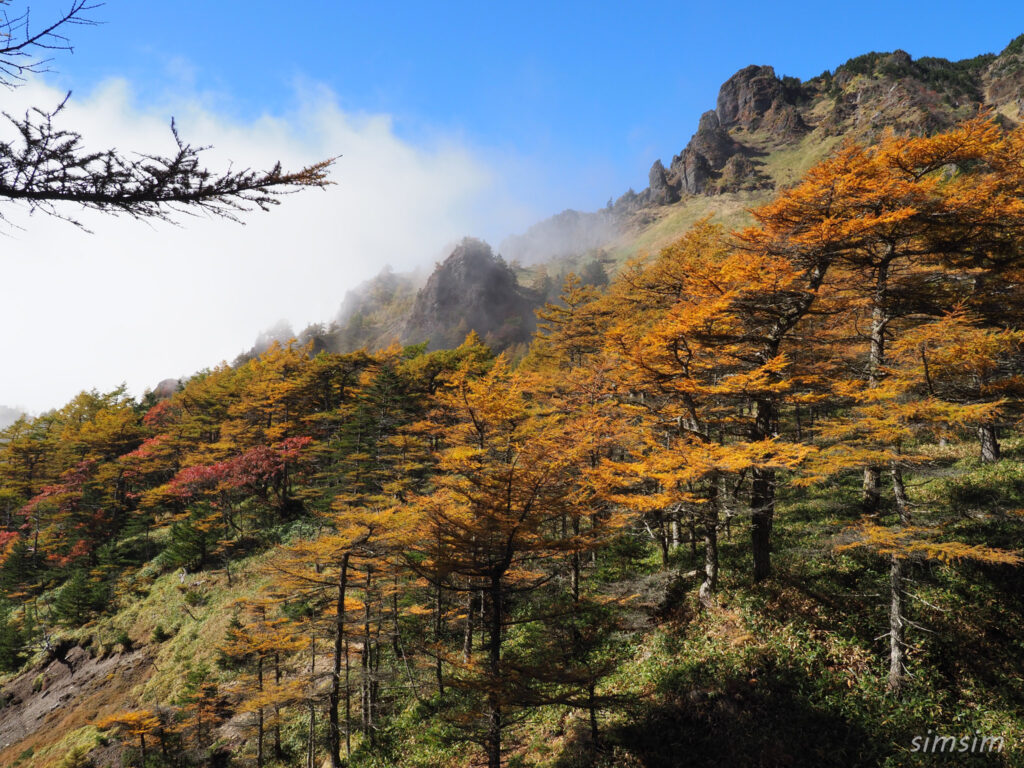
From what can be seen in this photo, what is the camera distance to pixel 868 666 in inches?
379

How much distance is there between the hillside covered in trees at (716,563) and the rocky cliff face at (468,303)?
52.0 metres

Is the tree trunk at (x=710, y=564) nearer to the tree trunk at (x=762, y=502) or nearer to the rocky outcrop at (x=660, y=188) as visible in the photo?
the tree trunk at (x=762, y=502)

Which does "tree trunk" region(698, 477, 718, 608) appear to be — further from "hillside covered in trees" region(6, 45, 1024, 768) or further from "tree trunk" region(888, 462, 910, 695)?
"tree trunk" region(888, 462, 910, 695)

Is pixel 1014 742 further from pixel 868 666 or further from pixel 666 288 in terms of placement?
pixel 666 288

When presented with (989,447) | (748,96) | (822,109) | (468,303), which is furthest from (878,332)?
(748,96)

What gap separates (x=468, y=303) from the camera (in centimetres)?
7638

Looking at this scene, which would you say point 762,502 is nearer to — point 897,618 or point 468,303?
point 897,618

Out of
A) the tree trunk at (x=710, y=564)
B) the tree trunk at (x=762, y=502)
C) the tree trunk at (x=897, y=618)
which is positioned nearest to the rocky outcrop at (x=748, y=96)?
the tree trunk at (x=762, y=502)

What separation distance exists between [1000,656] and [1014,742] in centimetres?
205

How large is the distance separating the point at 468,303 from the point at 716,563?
68.3 m

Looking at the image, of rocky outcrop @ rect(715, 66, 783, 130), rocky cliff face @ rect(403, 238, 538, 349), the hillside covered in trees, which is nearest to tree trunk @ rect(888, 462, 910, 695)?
the hillside covered in trees

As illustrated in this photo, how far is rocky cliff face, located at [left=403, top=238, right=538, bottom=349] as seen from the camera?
73750 mm

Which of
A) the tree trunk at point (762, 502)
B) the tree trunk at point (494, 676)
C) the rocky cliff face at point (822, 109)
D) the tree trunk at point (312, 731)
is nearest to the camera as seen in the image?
the tree trunk at point (494, 676)

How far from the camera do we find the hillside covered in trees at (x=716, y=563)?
335 inches
